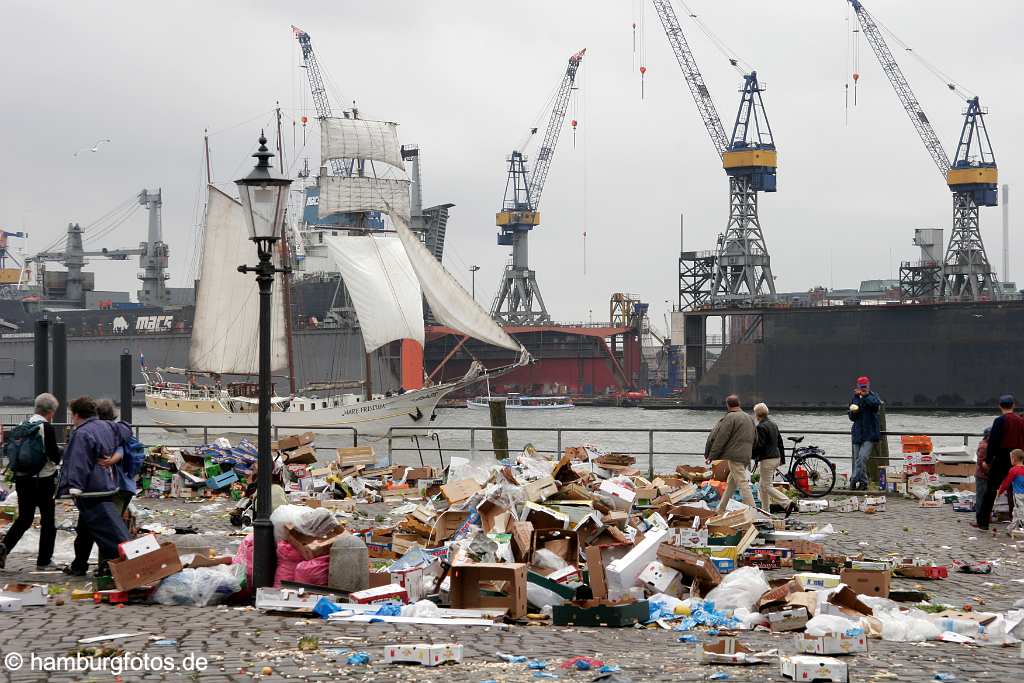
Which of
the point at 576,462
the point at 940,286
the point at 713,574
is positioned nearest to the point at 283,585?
the point at 713,574

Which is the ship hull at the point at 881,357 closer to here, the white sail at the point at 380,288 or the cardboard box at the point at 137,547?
the white sail at the point at 380,288

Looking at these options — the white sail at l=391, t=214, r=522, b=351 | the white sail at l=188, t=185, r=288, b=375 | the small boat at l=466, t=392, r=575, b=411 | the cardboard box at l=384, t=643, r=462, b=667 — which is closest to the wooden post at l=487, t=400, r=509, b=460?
the cardboard box at l=384, t=643, r=462, b=667

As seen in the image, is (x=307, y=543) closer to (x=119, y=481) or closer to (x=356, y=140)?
(x=119, y=481)

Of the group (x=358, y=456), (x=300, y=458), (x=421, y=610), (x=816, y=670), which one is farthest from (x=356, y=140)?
(x=816, y=670)

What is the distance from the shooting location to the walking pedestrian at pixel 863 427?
723 inches

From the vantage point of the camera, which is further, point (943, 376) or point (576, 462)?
point (943, 376)

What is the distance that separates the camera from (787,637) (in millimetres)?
8250

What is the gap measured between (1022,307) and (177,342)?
64.2 metres

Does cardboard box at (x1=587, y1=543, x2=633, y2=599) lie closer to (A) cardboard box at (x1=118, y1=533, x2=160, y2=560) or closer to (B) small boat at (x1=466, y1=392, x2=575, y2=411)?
(A) cardboard box at (x1=118, y1=533, x2=160, y2=560)

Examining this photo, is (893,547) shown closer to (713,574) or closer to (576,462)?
(713,574)

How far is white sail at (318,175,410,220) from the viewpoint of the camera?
72.3m

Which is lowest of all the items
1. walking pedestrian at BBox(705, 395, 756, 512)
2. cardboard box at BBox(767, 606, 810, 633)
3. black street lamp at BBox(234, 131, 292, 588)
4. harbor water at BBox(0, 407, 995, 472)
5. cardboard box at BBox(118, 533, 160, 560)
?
harbor water at BBox(0, 407, 995, 472)

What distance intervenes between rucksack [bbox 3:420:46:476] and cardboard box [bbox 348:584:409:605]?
10.3ft

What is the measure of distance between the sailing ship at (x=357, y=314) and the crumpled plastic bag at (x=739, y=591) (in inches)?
1559
